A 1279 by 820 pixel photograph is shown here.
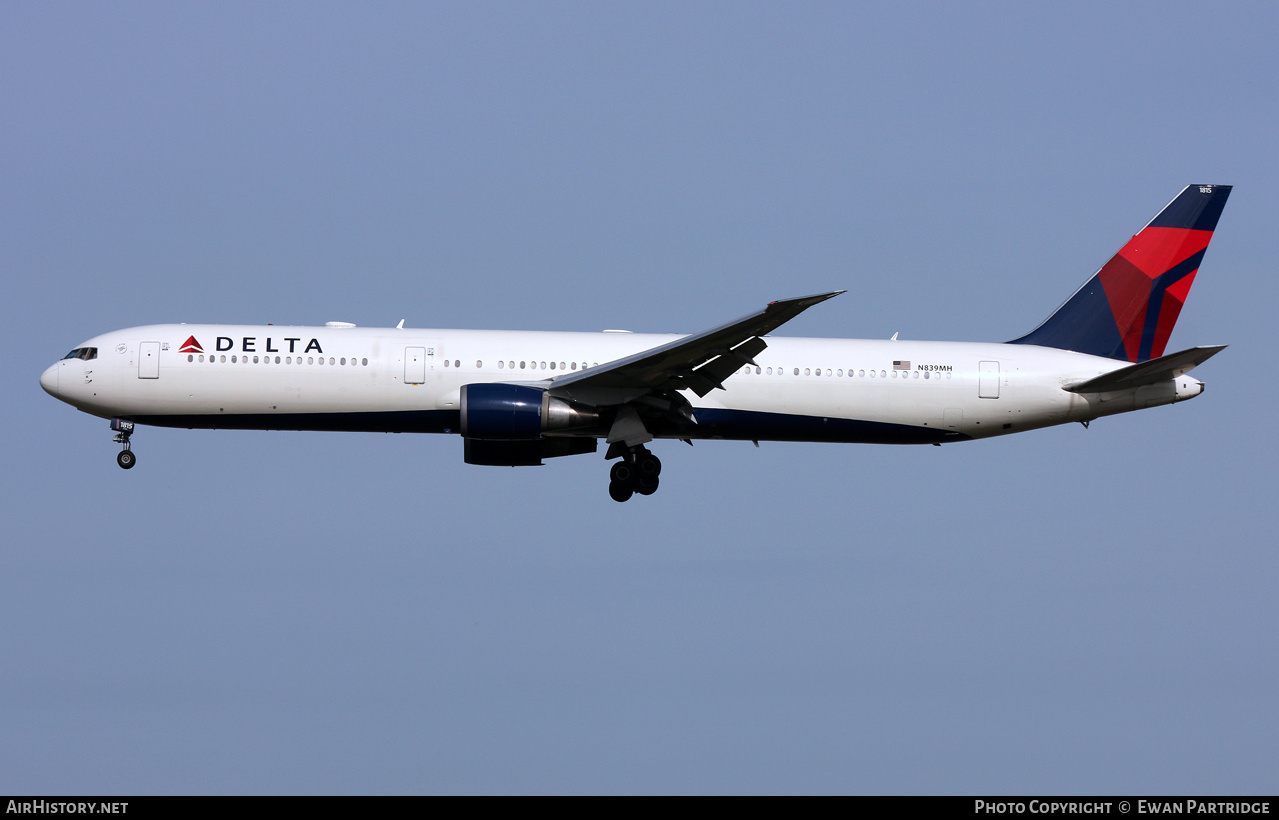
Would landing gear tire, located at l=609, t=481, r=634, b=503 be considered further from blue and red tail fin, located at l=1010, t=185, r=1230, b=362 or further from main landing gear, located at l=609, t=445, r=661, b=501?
blue and red tail fin, located at l=1010, t=185, r=1230, b=362

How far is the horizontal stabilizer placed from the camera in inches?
1016

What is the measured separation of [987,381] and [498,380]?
10.9 meters

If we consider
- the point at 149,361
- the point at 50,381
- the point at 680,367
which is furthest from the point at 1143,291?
the point at 50,381

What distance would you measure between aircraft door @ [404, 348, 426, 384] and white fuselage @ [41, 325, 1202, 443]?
0.03m

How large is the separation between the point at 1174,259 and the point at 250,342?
21517 millimetres

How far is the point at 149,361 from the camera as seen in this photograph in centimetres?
2705

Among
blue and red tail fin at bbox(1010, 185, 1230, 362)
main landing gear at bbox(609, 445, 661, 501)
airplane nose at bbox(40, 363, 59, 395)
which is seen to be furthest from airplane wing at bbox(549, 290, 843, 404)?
airplane nose at bbox(40, 363, 59, 395)

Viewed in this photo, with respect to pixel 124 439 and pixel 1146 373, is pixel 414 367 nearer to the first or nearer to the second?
pixel 124 439

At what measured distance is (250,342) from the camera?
27.1 m

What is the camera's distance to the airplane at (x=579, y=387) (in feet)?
86.2

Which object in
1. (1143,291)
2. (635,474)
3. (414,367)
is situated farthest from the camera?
(1143,291)

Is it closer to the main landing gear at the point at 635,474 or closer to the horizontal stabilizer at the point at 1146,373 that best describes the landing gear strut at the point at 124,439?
the main landing gear at the point at 635,474

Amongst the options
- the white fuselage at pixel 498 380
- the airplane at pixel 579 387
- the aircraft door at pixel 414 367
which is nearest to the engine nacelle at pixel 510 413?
the airplane at pixel 579 387

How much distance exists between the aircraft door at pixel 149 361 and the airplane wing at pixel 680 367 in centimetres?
854
